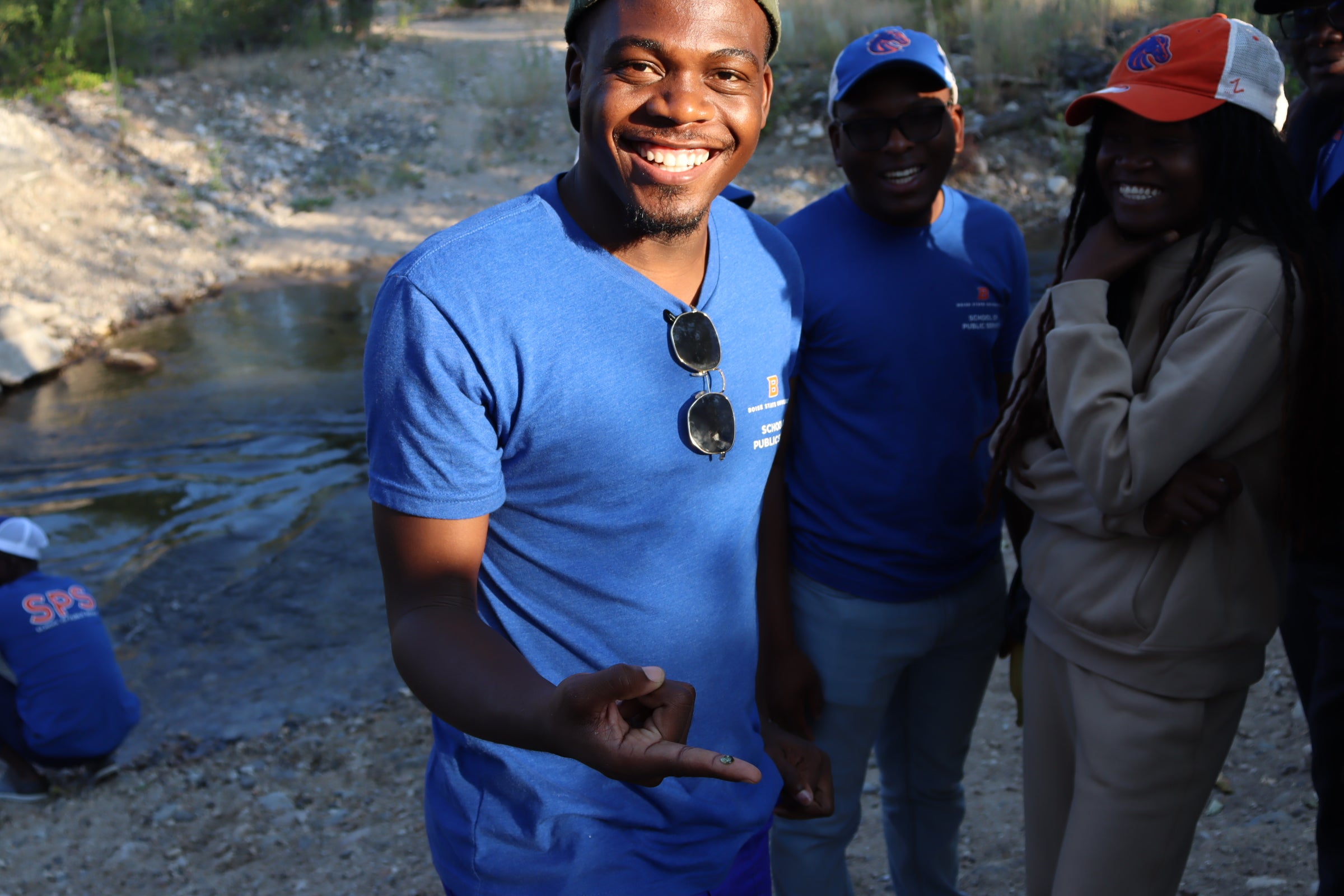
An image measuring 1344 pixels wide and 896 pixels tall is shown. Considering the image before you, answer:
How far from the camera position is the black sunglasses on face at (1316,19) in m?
2.36

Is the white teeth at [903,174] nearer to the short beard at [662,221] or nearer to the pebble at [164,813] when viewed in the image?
the short beard at [662,221]

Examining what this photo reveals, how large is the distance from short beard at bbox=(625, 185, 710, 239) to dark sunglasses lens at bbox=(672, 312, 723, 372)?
12 centimetres

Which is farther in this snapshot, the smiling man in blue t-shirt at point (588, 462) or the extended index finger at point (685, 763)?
the smiling man in blue t-shirt at point (588, 462)

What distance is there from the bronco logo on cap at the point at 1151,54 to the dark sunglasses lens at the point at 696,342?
3.26 ft

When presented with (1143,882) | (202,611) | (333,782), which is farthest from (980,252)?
(202,611)

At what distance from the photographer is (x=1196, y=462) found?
1.84 meters

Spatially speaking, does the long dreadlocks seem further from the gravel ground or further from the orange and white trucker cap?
the gravel ground

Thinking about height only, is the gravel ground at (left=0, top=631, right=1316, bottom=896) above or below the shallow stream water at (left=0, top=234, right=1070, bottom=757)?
above

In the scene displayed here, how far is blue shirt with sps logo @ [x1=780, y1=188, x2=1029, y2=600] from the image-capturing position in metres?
2.35

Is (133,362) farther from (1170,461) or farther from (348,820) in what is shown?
(1170,461)

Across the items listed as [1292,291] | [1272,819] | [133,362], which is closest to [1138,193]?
[1292,291]

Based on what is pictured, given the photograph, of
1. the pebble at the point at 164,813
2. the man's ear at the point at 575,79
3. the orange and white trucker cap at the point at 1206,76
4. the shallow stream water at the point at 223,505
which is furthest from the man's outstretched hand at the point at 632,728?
the shallow stream water at the point at 223,505

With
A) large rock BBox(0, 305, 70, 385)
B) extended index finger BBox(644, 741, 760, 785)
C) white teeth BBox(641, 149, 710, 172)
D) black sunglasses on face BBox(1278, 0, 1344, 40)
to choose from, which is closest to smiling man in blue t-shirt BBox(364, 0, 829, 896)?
white teeth BBox(641, 149, 710, 172)

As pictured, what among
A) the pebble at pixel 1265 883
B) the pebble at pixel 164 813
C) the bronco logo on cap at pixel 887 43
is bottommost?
the pebble at pixel 164 813
